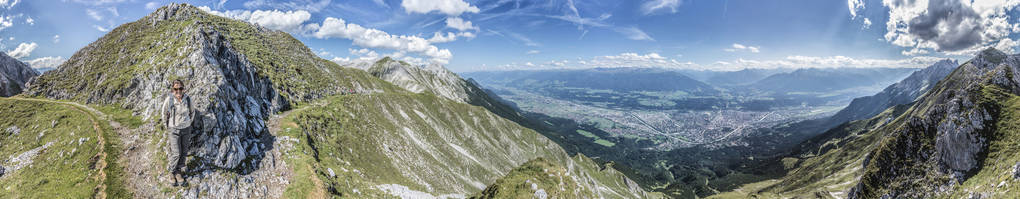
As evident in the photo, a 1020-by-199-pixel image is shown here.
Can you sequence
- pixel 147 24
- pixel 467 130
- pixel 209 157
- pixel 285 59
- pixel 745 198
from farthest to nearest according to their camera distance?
pixel 745 198 → pixel 467 130 → pixel 285 59 → pixel 147 24 → pixel 209 157

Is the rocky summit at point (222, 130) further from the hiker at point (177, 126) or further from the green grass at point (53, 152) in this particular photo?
the hiker at point (177, 126)

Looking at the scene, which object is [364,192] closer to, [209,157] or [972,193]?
[209,157]

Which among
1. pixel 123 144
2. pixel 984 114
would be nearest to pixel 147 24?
pixel 123 144

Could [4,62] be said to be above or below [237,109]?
above

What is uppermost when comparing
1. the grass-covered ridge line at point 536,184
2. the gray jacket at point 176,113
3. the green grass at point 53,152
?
the gray jacket at point 176,113

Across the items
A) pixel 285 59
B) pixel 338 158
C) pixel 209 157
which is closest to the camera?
pixel 209 157

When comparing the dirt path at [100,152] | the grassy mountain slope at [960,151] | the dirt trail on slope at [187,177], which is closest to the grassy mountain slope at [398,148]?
the dirt trail on slope at [187,177]
